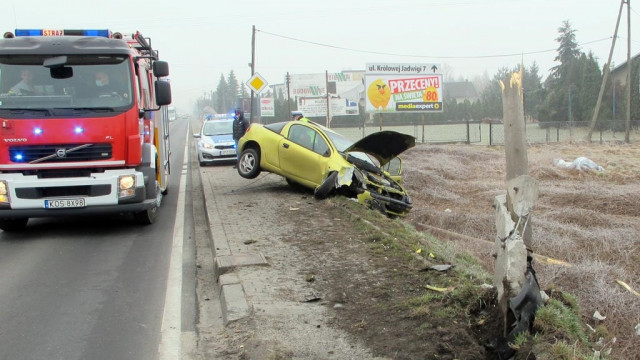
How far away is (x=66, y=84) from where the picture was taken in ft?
27.2

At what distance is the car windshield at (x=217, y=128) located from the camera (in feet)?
67.2

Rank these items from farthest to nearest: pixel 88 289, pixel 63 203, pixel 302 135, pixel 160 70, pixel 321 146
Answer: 1. pixel 302 135
2. pixel 321 146
3. pixel 160 70
4. pixel 63 203
5. pixel 88 289

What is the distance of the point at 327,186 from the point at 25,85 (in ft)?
17.3

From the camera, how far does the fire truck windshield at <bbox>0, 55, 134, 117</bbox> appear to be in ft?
26.4

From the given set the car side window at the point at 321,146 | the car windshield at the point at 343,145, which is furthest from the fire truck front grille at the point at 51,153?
the car windshield at the point at 343,145

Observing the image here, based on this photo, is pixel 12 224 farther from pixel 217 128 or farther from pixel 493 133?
pixel 493 133

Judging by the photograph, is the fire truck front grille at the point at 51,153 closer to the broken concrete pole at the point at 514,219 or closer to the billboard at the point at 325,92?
the broken concrete pole at the point at 514,219

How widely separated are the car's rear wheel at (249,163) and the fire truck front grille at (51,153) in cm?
439

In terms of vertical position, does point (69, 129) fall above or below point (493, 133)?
above

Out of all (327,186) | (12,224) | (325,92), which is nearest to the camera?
(12,224)

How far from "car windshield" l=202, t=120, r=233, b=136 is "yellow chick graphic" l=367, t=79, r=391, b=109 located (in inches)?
393

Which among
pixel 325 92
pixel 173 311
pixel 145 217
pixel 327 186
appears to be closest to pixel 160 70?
pixel 145 217

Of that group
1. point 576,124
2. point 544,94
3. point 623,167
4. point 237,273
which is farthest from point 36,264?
point 544,94

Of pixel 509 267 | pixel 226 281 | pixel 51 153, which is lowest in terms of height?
pixel 226 281
